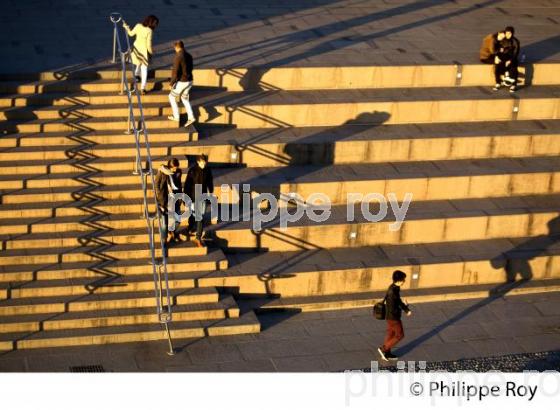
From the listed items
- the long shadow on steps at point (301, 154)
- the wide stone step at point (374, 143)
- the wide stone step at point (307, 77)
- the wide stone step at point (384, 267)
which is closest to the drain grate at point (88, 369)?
the wide stone step at point (384, 267)

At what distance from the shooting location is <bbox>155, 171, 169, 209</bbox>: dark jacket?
18.9 meters

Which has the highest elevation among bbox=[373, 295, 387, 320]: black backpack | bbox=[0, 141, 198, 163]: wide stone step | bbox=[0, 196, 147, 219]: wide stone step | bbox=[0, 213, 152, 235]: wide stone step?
bbox=[0, 141, 198, 163]: wide stone step

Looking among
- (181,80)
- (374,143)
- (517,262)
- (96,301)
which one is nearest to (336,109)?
(374,143)

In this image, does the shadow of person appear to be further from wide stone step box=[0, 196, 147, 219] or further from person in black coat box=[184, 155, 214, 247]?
wide stone step box=[0, 196, 147, 219]

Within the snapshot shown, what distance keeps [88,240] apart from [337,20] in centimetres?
879

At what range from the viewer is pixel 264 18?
25781mm

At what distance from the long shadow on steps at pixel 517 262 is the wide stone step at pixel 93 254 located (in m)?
3.95

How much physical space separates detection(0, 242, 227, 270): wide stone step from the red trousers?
2875 mm

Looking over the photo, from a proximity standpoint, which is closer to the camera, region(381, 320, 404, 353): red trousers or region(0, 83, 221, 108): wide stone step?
region(381, 320, 404, 353): red trousers

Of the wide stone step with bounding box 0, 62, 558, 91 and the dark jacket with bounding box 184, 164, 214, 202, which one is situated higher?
the wide stone step with bounding box 0, 62, 558, 91

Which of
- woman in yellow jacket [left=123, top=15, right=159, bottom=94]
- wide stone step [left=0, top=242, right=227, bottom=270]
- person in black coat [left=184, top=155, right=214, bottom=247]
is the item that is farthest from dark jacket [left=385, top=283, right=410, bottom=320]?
woman in yellow jacket [left=123, top=15, right=159, bottom=94]

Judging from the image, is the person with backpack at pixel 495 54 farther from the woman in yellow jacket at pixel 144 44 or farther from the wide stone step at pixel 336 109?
the woman in yellow jacket at pixel 144 44

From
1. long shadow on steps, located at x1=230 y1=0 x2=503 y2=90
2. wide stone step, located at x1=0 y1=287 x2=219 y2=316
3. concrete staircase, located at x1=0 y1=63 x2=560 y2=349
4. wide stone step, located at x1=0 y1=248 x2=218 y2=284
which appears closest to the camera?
wide stone step, located at x1=0 y1=287 x2=219 y2=316

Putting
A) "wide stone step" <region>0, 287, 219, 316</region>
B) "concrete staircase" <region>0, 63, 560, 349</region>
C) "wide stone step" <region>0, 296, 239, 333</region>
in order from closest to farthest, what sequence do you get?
"wide stone step" <region>0, 296, 239, 333</region>, "wide stone step" <region>0, 287, 219, 316</region>, "concrete staircase" <region>0, 63, 560, 349</region>
